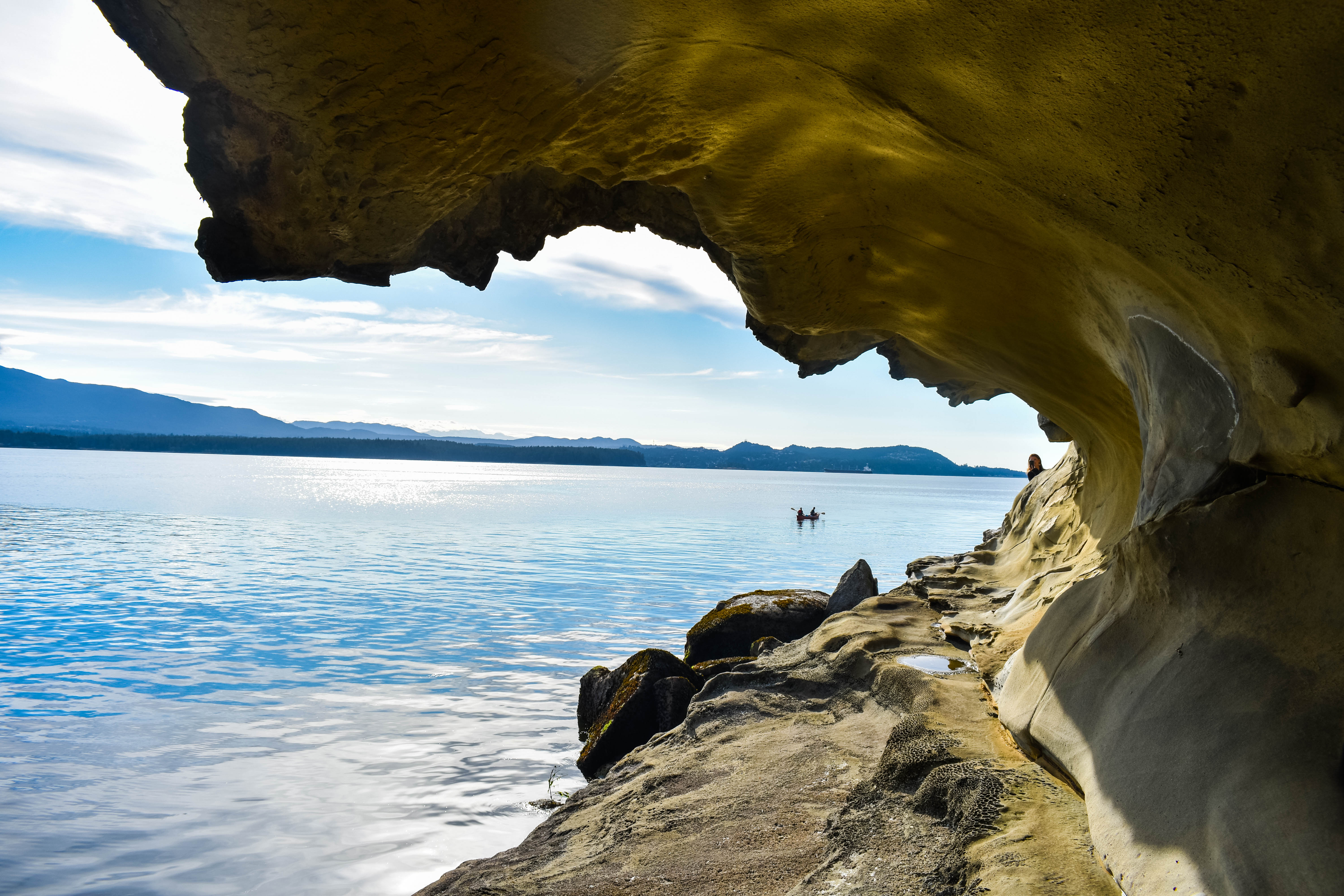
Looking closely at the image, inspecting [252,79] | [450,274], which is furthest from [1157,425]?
[450,274]

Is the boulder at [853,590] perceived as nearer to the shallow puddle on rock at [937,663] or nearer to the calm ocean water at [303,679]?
the calm ocean water at [303,679]

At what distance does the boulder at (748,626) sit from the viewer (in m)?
9.99

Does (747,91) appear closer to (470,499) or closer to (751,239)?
(751,239)

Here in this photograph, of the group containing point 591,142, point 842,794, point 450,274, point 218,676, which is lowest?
point 218,676

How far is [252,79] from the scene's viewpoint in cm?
333

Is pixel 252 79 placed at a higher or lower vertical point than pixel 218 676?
higher

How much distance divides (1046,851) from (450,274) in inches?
215

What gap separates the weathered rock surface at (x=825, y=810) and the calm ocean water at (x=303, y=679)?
2260mm

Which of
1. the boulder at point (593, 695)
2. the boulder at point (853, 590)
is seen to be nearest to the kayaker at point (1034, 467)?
the boulder at point (853, 590)

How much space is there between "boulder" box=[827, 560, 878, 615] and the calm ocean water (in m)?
3.61

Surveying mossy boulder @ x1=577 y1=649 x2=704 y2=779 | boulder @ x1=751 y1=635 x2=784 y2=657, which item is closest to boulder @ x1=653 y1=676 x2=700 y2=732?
mossy boulder @ x1=577 y1=649 x2=704 y2=779

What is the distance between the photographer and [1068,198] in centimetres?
296

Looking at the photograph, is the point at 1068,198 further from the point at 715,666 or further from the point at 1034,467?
the point at 1034,467

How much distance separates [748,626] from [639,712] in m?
3.14
